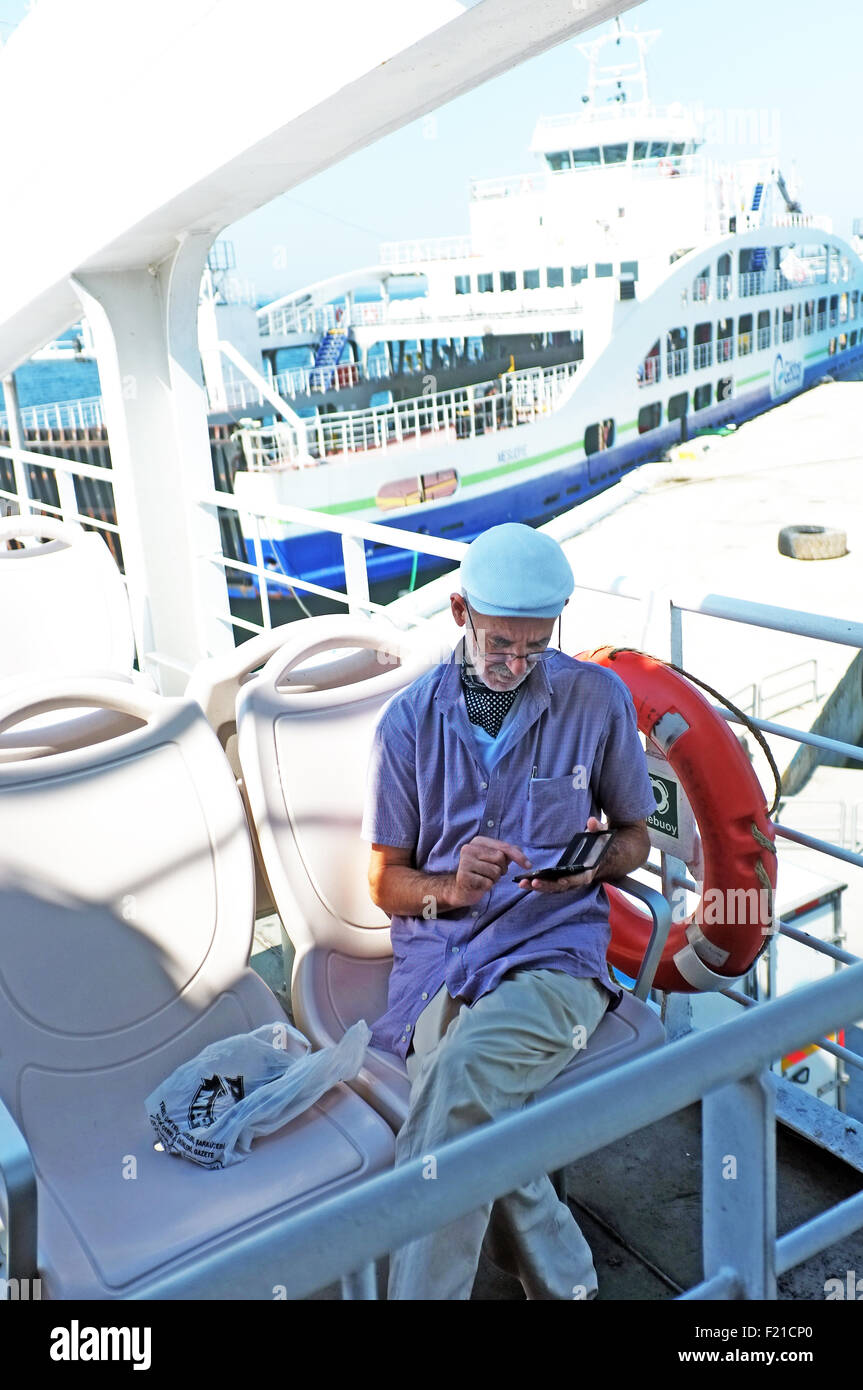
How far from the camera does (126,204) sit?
2715 mm

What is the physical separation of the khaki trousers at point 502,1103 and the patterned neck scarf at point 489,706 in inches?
14.1

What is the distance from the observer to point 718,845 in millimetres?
1967

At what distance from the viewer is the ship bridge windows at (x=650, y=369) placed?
69.8ft

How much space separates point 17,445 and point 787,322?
25255mm

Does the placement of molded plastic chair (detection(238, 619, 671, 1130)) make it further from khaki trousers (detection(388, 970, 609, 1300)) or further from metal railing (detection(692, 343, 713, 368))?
metal railing (detection(692, 343, 713, 368))

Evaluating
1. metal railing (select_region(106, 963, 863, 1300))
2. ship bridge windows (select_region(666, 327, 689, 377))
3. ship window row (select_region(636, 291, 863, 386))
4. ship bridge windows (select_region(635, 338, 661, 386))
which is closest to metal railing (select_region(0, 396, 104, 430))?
ship bridge windows (select_region(635, 338, 661, 386))

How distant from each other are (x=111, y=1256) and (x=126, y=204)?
2258 mm

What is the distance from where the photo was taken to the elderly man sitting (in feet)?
5.24

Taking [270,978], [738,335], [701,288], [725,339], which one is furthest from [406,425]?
[270,978]

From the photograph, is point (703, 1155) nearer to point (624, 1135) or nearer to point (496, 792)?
point (624, 1135)

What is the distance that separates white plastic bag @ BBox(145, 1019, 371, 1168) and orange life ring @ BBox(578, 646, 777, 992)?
629 mm

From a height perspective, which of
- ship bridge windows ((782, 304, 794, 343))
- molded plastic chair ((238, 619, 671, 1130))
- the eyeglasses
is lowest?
molded plastic chair ((238, 619, 671, 1130))

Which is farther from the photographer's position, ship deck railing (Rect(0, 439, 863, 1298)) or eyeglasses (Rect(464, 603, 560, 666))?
eyeglasses (Rect(464, 603, 560, 666))
